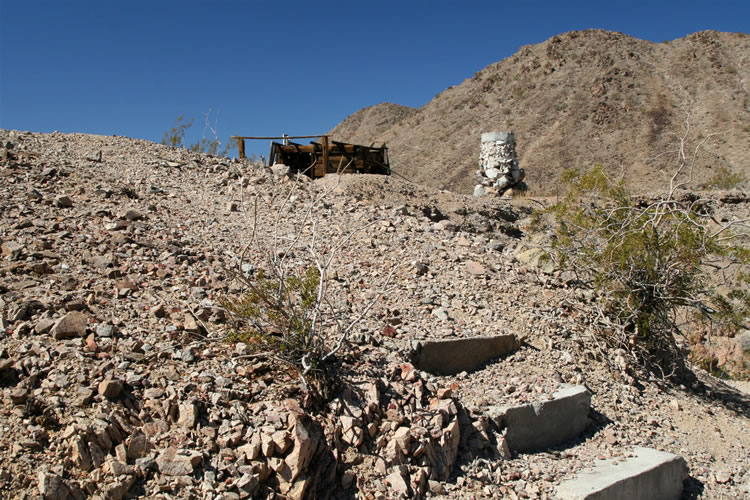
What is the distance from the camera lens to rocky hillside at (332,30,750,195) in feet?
91.0

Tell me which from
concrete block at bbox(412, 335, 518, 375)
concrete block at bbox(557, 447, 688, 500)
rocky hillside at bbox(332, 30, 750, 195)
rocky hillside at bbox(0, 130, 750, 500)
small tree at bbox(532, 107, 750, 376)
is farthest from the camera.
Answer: rocky hillside at bbox(332, 30, 750, 195)

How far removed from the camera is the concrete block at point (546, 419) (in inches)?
160

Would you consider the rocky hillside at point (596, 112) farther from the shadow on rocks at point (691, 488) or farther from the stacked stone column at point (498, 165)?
the shadow on rocks at point (691, 488)

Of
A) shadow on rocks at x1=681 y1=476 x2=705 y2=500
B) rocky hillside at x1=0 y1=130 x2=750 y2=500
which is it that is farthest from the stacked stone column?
shadow on rocks at x1=681 y1=476 x2=705 y2=500

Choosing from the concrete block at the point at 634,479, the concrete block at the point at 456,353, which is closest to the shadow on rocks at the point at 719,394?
the concrete block at the point at 634,479

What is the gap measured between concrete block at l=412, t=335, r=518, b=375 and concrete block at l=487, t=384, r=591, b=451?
575mm

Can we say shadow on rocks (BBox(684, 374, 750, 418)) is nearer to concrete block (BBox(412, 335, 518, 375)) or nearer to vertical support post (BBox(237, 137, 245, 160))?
concrete block (BBox(412, 335, 518, 375))

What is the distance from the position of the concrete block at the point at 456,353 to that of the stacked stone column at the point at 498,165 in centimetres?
1224

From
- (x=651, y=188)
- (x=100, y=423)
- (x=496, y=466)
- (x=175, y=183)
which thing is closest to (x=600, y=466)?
(x=496, y=466)

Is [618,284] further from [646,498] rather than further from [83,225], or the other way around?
[83,225]

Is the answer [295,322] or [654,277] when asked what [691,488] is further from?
[295,322]

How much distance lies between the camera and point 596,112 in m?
31.4

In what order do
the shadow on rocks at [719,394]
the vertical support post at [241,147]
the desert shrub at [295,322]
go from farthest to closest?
1. the vertical support post at [241,147]
2. the shadow on rocks at [719,394]
3. the desert shrub at [295,322]

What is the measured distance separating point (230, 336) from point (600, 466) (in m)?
2.73
